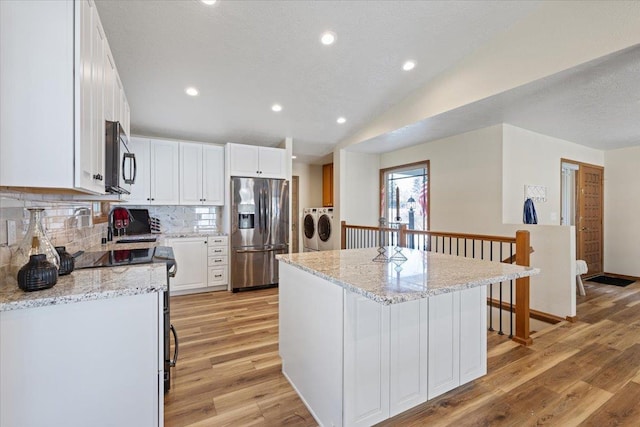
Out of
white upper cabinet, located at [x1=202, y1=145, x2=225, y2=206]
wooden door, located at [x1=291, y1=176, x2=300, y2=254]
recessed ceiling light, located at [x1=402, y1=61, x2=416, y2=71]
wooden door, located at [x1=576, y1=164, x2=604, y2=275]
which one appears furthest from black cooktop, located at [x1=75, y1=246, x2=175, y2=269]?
wooden door, located at [x1=576, y1=164, x2=604, y2=275]

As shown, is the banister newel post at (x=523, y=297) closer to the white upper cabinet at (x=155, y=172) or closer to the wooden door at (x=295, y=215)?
the white upper cabinet at (x=155, y=172)

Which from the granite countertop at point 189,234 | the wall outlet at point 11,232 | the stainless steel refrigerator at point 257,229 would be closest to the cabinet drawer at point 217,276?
the stainless steel refrigerator at point 257,229

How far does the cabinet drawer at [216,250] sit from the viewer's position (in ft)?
14.2

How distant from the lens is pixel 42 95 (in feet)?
3.75

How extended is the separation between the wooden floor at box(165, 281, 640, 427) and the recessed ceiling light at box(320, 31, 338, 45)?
2.92 meters

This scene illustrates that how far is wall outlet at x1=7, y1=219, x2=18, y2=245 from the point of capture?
136 centimetres

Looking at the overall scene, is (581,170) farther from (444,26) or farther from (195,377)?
(195,377)

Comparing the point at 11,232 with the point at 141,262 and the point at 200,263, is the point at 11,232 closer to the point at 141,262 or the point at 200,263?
the point at 141,262

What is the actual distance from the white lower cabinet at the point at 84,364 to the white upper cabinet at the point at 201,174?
3.37 metres

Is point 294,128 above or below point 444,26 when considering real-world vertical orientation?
below

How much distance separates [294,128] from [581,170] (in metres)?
5.08

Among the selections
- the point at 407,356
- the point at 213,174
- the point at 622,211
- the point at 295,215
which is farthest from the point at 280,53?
the point at 622,211

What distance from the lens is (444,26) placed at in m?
2.74

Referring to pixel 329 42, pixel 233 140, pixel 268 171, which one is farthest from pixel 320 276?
pixel 233 140
